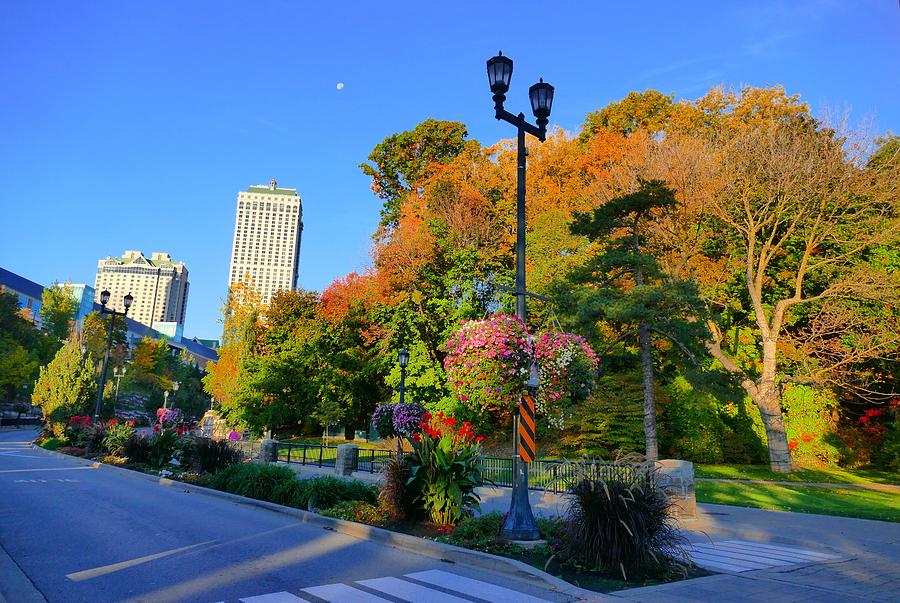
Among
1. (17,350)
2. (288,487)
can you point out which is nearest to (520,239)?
(288,487)

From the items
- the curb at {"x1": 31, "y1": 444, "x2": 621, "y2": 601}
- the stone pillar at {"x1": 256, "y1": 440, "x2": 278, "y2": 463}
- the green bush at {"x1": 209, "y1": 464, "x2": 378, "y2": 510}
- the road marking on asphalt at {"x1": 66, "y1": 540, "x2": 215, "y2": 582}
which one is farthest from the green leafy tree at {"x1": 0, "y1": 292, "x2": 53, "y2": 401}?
the road marking on asphalt at {"x1": 66, "y1": 540, "x2": 215, "y2": 582}

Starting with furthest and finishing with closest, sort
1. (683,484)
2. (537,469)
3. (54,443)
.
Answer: (54,443), (537,469), (683,484)

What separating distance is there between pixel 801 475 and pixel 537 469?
13.0 metres

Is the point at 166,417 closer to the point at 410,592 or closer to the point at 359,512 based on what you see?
the point at 359,512

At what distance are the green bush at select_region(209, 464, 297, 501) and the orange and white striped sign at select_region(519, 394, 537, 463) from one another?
7.32m

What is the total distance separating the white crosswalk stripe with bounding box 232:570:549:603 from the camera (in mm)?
5973

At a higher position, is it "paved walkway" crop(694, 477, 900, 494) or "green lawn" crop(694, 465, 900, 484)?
"green lawn" crop(694, 465, 900, 484)

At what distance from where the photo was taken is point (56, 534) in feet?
31.4

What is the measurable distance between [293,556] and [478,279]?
2530 cm

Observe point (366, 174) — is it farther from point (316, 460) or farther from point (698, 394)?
point (698, 394)

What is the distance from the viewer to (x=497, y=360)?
9.54m

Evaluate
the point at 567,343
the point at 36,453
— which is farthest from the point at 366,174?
the point at 567,343

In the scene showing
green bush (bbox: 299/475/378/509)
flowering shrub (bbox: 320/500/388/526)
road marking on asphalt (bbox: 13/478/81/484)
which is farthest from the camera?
road marking on asphalt (bbox: 13/478/81/484)

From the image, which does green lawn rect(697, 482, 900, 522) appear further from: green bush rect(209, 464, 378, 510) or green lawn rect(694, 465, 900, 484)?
green bush rect(209, 464, 378, 510)
